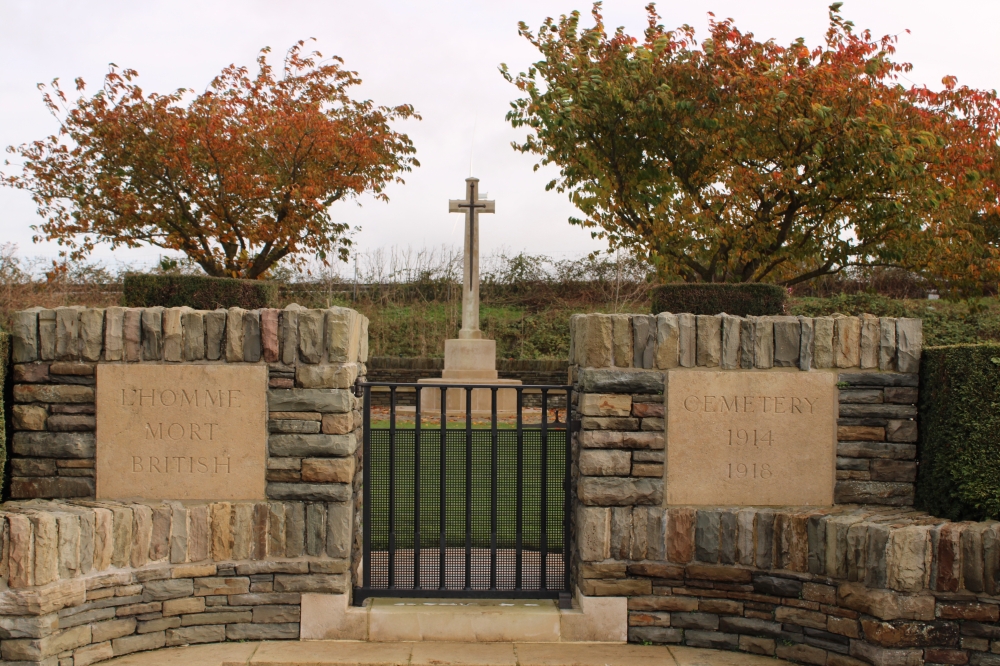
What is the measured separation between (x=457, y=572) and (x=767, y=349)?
2532 millimetres

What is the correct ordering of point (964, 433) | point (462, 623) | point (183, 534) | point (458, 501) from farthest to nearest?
1. point (458, 501)
2. point (462, 623)
3. point (183, 534)
4. point (964, 433)

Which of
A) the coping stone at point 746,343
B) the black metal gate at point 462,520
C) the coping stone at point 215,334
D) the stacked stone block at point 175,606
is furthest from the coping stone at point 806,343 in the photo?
the coping stone at point 215,334

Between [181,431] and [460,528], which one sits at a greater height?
[181,431]

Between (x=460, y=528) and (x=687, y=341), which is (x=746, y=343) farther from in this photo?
(x=460, y=528)

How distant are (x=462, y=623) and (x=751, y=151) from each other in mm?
7748

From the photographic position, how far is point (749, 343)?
14.2 ft

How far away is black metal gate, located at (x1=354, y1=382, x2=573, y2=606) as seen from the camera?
4547 millimetres

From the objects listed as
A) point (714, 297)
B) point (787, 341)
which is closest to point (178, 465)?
point (787, 341)

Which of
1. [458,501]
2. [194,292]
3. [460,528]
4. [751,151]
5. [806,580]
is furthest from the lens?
[751,151]

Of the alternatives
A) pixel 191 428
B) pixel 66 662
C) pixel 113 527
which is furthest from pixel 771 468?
pixel 66 662

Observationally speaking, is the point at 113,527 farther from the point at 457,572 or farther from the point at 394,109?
the point at 394,109

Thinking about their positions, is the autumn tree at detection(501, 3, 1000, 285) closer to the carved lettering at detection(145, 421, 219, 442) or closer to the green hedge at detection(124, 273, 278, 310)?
the green hedge at detection(124, 273, 278, 310)

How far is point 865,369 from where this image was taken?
170 inches

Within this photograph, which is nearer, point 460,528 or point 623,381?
point 623,381
